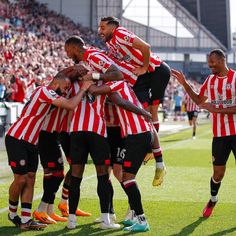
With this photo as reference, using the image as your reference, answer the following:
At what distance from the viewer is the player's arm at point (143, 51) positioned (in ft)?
26.6

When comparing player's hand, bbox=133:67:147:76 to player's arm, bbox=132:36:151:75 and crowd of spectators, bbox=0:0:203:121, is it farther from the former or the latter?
crowd of spectators, bbox=0:0:203:121

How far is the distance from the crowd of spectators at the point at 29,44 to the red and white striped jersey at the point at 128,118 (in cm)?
1338

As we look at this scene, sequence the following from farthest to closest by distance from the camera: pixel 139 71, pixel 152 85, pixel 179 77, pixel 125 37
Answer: pixel 152 85
pixel 179 77
pixel 139 71
pixel 125 37

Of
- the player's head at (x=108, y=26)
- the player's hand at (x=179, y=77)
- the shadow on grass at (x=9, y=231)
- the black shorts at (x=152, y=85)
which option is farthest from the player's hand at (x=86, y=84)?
the shadow on grass at (x=9, y=231)

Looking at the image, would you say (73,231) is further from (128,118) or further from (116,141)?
(128,118)

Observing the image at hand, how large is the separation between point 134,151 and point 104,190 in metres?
0.53

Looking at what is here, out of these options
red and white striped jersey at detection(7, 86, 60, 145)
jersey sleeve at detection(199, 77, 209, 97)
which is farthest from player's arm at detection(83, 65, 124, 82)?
jersey sleeve at detection(199, 77, 209, 97)

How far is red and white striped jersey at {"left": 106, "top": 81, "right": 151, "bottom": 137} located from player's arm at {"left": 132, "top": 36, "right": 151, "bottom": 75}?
37cm

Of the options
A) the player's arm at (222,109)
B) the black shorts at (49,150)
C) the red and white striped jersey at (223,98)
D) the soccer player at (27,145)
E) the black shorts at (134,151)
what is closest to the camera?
the black shorts at (134,151)

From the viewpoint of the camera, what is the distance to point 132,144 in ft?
25.3

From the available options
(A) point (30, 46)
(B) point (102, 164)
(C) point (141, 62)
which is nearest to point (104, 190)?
(B) point (102, 164)

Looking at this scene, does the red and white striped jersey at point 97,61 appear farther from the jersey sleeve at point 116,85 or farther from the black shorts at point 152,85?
the black shorts at point 152,85

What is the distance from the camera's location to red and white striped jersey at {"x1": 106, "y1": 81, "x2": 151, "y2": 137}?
779 centimetres

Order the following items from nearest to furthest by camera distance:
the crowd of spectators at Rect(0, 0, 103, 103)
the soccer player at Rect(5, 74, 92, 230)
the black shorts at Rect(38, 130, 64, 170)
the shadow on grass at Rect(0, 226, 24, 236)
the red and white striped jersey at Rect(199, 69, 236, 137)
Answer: the shadow on grass at Rect(0, 226, 24, 236), the soccer player at Rect(5, 74, 92, 230), the black shorts at Rect(38, 130, 64, 170), the red and white striped jersey at Rect(199, 69, 236, 137), the crowd of spectators at Rect(0, 0, 103, 103)
